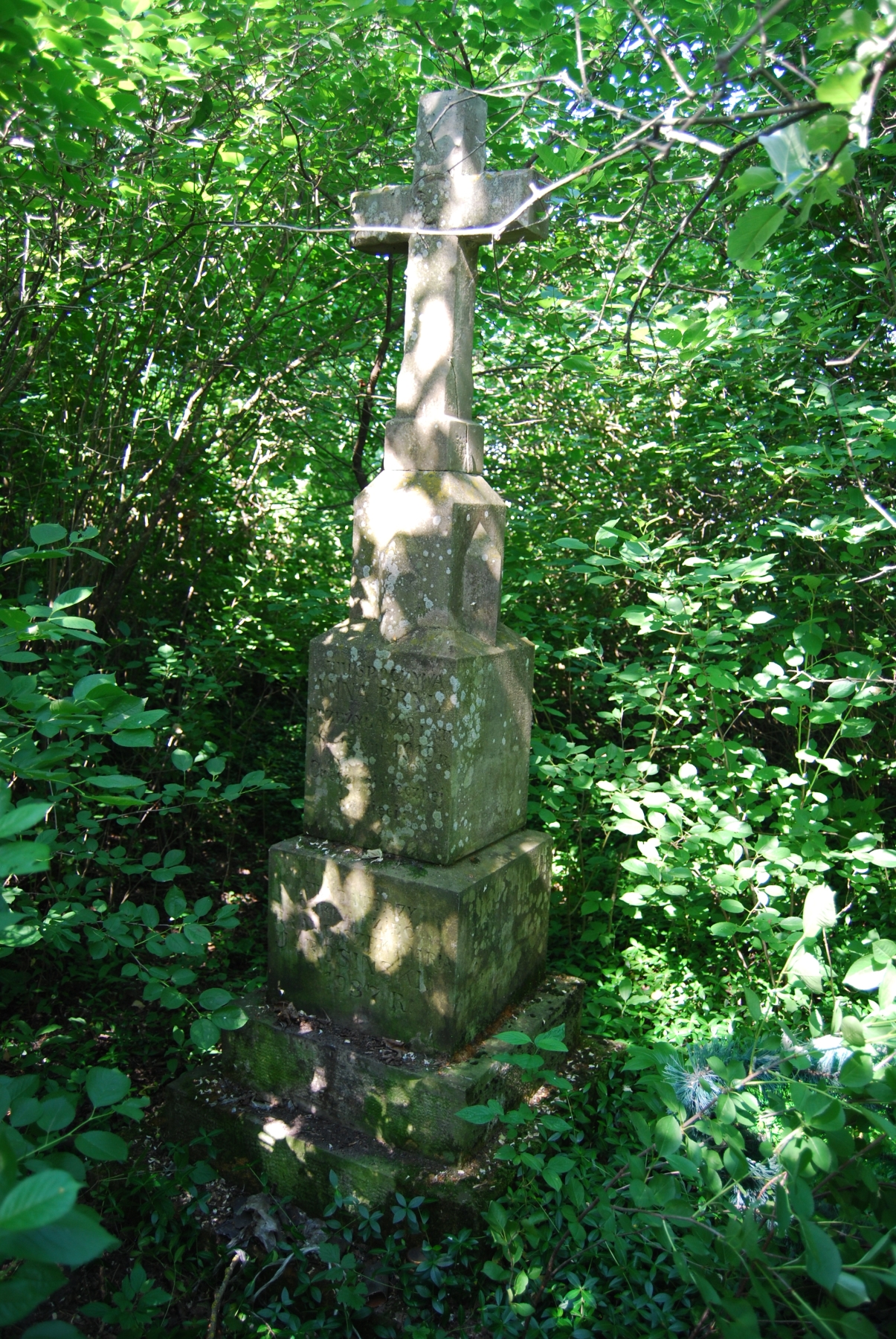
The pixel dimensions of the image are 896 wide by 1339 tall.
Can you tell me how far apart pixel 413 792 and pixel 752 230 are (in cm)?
175

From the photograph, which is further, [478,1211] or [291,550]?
[291,550]

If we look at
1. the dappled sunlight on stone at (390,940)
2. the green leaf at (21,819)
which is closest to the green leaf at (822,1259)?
the green leaf at (21,819)

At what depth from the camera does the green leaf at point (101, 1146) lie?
1.51 meters

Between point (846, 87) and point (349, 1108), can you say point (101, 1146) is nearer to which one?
point (349, 1108)

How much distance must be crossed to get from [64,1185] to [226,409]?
4999 millimetres

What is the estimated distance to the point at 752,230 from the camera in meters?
1.42

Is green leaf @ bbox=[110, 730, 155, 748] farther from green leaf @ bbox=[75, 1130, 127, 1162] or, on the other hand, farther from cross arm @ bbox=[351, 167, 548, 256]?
cross arm @ bbox=[351, 167, 548, 256]

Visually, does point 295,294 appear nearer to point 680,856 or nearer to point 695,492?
point 695,492

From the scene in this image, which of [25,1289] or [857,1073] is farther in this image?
[857,1073]

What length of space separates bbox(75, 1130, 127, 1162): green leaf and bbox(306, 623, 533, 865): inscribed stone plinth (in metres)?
1.25

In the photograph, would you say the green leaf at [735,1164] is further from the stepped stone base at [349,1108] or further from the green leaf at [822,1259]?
the stepped stone base at [349,1108]

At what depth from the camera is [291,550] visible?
605 cm

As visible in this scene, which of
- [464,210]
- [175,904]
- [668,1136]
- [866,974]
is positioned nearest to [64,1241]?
[668,1136]

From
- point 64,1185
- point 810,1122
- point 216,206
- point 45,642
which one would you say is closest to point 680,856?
point 810,1122
